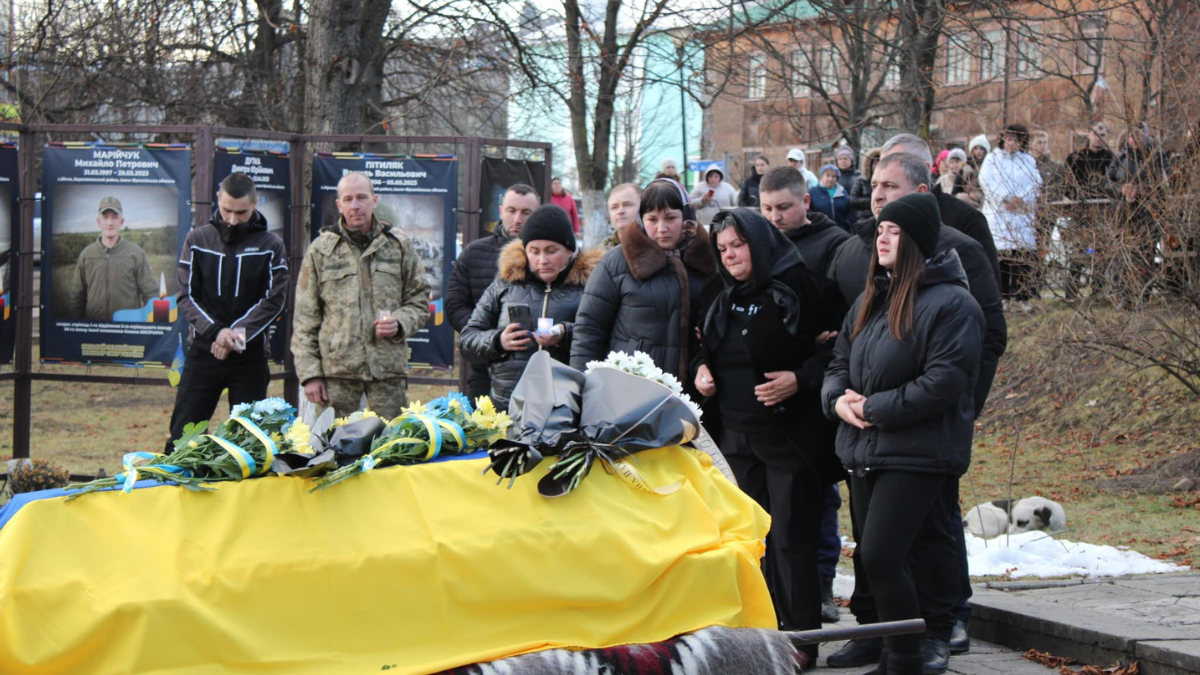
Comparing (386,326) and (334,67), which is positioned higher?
(334,67)

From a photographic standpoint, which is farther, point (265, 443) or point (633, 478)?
point (633, 478)

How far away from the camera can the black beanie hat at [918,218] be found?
4398mm

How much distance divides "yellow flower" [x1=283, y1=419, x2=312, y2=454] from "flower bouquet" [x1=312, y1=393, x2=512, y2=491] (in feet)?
0.41

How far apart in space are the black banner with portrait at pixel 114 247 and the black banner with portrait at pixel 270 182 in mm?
258

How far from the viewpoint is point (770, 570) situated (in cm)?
511

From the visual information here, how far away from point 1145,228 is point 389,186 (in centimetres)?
559

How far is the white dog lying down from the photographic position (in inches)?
300

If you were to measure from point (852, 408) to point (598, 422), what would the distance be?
1044 millimetres

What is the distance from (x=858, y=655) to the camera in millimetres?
4863

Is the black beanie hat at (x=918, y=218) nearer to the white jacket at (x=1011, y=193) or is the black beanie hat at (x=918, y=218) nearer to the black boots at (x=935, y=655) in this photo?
the black boots at (x=935, y=655)

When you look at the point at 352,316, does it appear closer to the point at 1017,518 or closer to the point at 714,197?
the point at 1017,518

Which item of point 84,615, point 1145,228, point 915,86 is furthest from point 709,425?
point 915,86

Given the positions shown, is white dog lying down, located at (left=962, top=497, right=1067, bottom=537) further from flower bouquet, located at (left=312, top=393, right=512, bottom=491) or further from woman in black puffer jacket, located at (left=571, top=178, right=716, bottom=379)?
flower bouquet, located at (left=312, top=393, right=512, bottom=491)

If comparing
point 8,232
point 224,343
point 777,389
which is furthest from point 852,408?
point 8,232
